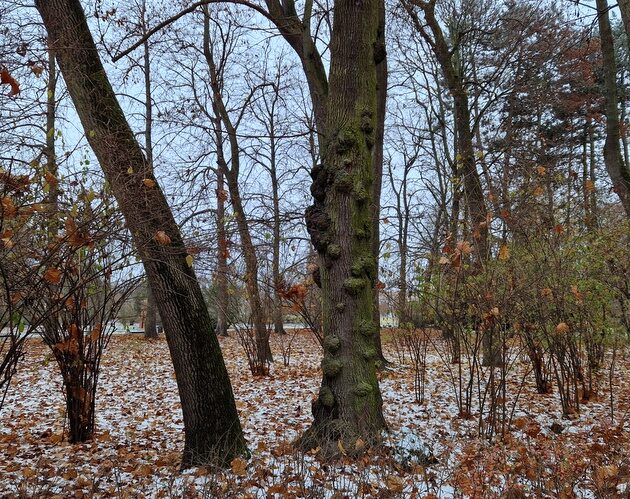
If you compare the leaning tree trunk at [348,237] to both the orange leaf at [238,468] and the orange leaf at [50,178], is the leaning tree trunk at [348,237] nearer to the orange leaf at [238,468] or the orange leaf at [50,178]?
the orange leaf at [238,468]

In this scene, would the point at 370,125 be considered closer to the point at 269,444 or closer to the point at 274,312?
the point at 269,444

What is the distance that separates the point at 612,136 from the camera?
805 cm

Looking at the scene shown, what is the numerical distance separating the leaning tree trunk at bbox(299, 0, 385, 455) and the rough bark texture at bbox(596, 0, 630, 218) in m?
5.10

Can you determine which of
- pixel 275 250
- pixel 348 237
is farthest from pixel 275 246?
pixel 348 237

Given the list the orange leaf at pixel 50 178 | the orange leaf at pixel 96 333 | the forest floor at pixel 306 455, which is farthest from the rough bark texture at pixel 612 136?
the orange leaf at pixel 50 178

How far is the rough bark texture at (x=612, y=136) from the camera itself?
25.4 feet

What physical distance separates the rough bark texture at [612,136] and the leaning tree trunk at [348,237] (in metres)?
5.10

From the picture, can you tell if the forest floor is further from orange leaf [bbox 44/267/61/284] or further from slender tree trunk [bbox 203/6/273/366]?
orange leaf [bbox 44/267/61/284]

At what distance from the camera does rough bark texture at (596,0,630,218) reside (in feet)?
25.4

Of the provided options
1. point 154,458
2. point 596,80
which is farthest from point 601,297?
point 596,80

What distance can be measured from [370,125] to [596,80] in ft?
43.9

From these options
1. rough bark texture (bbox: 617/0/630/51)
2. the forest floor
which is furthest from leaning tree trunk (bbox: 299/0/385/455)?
rough bark texture (bbox: 617/0/630/51)

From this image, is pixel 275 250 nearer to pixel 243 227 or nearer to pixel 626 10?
pixel 243 227

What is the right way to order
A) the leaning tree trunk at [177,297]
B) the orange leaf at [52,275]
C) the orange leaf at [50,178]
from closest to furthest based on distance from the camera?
the orange leaf at [52,275], the orange leaf at [50,178], the leaning tree trunk at [177,297]
